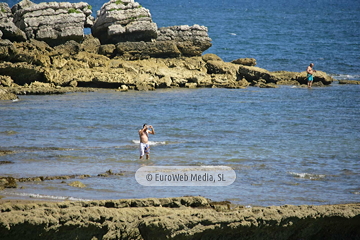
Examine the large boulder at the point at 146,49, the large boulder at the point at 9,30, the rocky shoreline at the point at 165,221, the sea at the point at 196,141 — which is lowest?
the sea at the point at 196,141

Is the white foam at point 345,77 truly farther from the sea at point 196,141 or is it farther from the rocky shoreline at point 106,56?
the sea at point 196,141

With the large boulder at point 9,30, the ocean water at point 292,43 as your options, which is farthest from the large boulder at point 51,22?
the ocean water at point 292,43

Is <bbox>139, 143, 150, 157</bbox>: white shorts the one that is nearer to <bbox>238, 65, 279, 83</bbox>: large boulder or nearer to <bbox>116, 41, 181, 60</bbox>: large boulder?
<bbox>116, 41, 181, 60</bbox>: large boulder

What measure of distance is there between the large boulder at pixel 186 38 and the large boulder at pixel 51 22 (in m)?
4.95

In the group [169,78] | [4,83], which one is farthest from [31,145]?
[169,78]

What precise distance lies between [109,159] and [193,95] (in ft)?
42.4

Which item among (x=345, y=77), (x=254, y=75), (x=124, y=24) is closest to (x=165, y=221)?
(x=124, y=24)

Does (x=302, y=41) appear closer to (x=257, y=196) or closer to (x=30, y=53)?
(x=30, y=53)

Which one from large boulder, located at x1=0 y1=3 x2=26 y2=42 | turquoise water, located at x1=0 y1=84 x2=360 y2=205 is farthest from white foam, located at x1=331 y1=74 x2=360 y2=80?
large boulder, located at x1=0 y1=3 x2=26 y2=42

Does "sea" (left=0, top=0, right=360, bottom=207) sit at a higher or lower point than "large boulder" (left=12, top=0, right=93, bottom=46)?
lower

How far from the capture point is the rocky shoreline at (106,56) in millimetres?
24562

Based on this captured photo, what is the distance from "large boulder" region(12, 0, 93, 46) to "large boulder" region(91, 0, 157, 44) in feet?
4.72

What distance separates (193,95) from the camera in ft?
82.3

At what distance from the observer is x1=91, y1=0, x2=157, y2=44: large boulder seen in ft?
91.5
